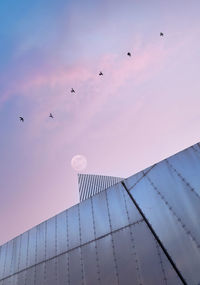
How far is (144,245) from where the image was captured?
9828mm

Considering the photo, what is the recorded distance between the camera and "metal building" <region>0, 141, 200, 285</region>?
881cm

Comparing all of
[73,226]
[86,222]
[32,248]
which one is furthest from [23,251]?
[86,222]

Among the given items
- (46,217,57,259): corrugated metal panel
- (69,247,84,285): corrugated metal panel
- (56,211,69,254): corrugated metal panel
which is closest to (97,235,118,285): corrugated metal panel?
(69,247,84,285): corrugated metal panel

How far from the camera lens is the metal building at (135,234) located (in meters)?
8.81

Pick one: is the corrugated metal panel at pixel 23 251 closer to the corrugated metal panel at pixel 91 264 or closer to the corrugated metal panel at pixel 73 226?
the corrugated metal panel at pixel 73 226

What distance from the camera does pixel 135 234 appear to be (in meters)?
10.3

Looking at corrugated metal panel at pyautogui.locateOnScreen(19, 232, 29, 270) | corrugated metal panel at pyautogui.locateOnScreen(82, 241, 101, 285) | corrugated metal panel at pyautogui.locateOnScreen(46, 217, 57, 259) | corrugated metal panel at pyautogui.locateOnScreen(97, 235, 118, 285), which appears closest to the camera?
corrugated metal panel at pyautogui.locateOnScreen(97, 235, 118, 285)

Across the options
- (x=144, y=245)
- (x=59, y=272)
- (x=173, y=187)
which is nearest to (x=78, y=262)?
(x=59, y=272)

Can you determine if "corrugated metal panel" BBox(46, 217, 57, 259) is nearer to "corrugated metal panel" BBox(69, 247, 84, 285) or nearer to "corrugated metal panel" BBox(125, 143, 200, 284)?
"corrugated metal panel" BBox(69, 247, 84, 285)

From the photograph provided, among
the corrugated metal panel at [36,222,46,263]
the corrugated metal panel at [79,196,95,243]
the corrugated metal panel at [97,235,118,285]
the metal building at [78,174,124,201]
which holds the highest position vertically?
the metal building at [78,174,124,201]

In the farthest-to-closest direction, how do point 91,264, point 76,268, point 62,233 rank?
point 62,233 → point 76,268 → point 91,264

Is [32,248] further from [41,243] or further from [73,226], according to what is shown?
[73,226]

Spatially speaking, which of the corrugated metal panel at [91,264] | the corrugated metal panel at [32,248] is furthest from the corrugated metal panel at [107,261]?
the corrugated metal panel at [32,248]

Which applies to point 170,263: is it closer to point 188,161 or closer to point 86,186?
point 188,161
